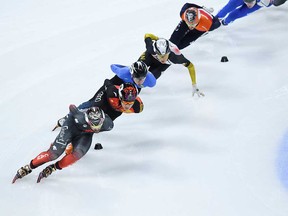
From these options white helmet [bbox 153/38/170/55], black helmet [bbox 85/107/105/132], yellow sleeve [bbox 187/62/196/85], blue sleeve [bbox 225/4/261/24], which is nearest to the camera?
black helmet [bbox 85/107/105/132]

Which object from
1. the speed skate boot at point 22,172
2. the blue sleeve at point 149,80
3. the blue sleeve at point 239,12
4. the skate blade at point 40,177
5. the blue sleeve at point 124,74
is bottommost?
the skate blade at point 40,177

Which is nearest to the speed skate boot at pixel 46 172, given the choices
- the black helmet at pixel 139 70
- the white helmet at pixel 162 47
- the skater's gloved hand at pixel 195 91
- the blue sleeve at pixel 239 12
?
the black helmet at pixel 139 70

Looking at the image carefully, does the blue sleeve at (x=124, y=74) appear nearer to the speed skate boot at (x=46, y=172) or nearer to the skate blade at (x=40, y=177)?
the speed skate boot at (x=46, y=172)

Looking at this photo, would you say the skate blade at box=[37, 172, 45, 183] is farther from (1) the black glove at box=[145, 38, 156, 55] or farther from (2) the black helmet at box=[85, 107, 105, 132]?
(1) the black glove at box=[145, 38, 156, 55]

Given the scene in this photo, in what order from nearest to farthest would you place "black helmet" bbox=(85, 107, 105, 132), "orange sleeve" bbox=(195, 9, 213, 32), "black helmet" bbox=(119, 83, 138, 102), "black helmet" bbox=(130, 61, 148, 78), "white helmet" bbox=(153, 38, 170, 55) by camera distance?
1. "black helmet" bbox=(85, 107, 105, 132)
2. "black helmet" bbox=(119, 83, 138, 102)
3. "black helmet" bbox=(130, 61, 148, 78)
4. "white helmet" bbox=(153, 38, 170, 55)
5. "orange sleeve" bbox=(195, 9, 213, 32)

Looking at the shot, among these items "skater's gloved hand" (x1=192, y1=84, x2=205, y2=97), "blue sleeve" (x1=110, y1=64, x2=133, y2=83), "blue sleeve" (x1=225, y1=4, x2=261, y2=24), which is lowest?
"skater's gloved hand" (x1=192, y1=84, x2=205, y2=97)

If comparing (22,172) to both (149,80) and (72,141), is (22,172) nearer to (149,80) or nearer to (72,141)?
(72,141)

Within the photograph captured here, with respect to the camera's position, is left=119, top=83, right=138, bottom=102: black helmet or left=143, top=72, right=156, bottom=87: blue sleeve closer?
left=119, top=83, right=138, bottom=102: black helmet

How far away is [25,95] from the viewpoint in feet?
21.8

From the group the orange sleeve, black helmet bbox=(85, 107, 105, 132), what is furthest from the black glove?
black helmet bbox=(85, 107, 105, 132)

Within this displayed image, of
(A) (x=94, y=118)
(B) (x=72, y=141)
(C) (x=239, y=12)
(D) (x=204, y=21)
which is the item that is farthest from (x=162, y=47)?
(C) (x=239, y=12)

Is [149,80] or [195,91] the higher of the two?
[149,80]

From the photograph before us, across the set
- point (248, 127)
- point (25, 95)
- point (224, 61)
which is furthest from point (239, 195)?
point (25, 95)

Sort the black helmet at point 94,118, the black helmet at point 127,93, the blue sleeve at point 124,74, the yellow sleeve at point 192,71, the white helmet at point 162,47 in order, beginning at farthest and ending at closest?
1. the yellow sleeve at point 192,71
2. the white helmet at point 162,47
3. the blue sleeve at point 124,74
4. the black helmet at point 127,93
5. the black helmet at point 94,118
